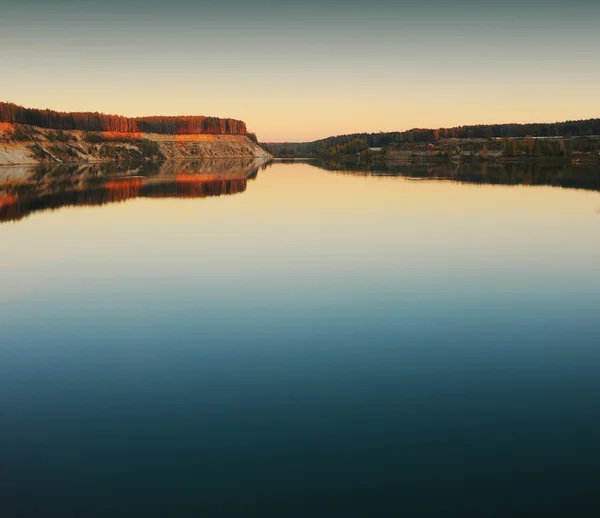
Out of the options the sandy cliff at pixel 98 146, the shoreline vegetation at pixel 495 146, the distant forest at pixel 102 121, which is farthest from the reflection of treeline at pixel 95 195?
the shoreline vegetation at pixel 495 146

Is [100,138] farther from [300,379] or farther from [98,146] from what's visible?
[300,379]

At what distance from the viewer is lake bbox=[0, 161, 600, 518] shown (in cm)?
691

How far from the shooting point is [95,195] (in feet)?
148

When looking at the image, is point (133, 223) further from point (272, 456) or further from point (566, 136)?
point (566, 136)

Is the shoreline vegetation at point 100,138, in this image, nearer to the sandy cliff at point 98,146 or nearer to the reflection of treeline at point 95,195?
the sandy cliff at point 98,146


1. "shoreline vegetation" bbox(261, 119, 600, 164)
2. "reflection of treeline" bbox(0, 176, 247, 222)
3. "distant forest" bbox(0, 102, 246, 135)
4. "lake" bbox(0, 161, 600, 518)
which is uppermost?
"distant forest" bbox(0, 102, 246, 135)

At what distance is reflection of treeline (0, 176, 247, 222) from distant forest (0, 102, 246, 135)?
Result: 6852 cm

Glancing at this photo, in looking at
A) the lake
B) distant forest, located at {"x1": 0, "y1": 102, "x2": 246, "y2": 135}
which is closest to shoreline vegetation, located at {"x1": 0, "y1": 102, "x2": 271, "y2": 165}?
distant forest, located at {"x1": 0, "y1": 102, "x2": 246, "y2": 135}

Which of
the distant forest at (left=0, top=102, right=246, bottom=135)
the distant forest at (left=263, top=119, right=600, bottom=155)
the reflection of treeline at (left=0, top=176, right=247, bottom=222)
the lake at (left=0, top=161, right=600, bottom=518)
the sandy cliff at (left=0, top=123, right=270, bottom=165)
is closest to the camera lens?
the lake at (left=0, top=161, right=600, bottom=518)

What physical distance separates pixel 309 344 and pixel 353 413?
3.10 m

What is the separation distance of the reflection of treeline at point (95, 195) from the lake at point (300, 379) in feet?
47.5

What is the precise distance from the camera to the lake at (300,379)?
6906 mm

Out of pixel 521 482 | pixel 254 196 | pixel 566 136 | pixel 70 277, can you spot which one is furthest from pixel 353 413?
pixel 566 136

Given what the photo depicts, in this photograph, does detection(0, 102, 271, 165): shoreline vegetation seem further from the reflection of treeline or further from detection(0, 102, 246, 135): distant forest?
the reflection of treeline
